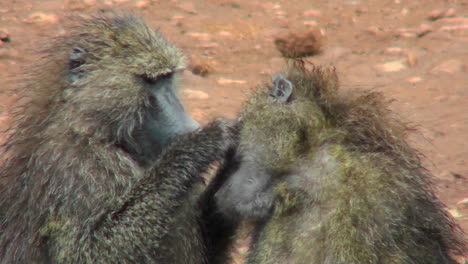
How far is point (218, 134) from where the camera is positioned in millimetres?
3701

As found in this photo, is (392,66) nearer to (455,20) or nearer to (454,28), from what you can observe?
(454,28)

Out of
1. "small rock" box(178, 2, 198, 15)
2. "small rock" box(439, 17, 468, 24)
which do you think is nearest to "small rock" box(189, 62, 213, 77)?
"small rock" box(178, 2, 198, 15)

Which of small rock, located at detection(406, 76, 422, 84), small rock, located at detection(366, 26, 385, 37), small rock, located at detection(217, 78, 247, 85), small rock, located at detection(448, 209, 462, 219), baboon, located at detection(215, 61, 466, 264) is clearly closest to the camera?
baboon, located at detection(215, 61, 466, 264)

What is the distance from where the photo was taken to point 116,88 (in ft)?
12.4

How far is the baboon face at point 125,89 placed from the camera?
374 centimetres

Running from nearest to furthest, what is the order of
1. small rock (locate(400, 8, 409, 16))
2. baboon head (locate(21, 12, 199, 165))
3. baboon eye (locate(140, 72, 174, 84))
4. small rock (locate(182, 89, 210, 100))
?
baboon head (locate(21, 12, 199, 165)) → baboon eye (locate(140, 72, 174, 84)) → small rock (locate(182, 89, 210, 100)) → small rock (locate(400, 8, 409, 16))

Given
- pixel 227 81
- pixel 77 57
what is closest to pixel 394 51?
pixel 227 81

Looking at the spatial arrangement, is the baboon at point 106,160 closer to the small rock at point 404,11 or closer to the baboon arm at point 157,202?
the baboon arm at point 157,202

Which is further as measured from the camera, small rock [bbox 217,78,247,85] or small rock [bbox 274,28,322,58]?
small rock [bbox 274,28,322,58]

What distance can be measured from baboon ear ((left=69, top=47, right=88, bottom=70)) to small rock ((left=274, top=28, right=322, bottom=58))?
9.47 feet

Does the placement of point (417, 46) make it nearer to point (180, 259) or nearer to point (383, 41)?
point (383, 41)

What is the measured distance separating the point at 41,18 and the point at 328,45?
7.95 feet

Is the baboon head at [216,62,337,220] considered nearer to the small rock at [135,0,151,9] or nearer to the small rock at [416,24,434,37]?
the small rock at [416,24,434,37]

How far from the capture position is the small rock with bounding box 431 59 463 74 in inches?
243
